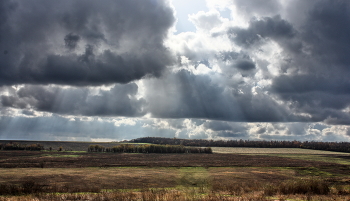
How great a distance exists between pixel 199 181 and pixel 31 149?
12120 centimetres

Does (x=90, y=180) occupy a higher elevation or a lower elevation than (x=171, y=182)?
lower

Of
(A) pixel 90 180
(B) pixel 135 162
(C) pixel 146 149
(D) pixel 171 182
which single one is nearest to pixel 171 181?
(D) pixel 171 182

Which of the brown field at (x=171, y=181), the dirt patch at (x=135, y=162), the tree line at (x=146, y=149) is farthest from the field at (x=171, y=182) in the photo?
the tree line at (x=146, y=149)

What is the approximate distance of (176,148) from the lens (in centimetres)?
14238

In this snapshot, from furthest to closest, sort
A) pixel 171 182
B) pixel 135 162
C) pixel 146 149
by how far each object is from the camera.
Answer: pixel 146 149 → pixel 135 162 → pixel 171 182

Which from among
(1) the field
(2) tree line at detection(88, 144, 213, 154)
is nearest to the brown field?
(1) the field

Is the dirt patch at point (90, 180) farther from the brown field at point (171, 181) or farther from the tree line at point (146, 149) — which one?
the tree line at point (146, 149)

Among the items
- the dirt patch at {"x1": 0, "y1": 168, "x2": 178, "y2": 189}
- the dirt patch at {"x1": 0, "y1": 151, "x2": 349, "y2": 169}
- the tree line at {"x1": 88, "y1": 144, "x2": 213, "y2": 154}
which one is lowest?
the tree line at {"x1": 88, "y1": 144, "x2": 213, "y2": 154}

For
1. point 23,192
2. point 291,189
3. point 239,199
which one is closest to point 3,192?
point 23,192

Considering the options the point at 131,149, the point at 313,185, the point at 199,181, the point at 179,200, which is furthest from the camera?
the point at 131,149

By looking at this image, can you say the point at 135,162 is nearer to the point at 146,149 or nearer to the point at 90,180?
the point at 90,180

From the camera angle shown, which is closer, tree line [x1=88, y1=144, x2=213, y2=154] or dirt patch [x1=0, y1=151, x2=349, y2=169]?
dirt patch [x1=0, y1=151, x2=349, y2=169]

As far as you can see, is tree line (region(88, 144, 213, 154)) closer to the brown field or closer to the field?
the field

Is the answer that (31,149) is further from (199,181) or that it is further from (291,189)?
(291,189)
